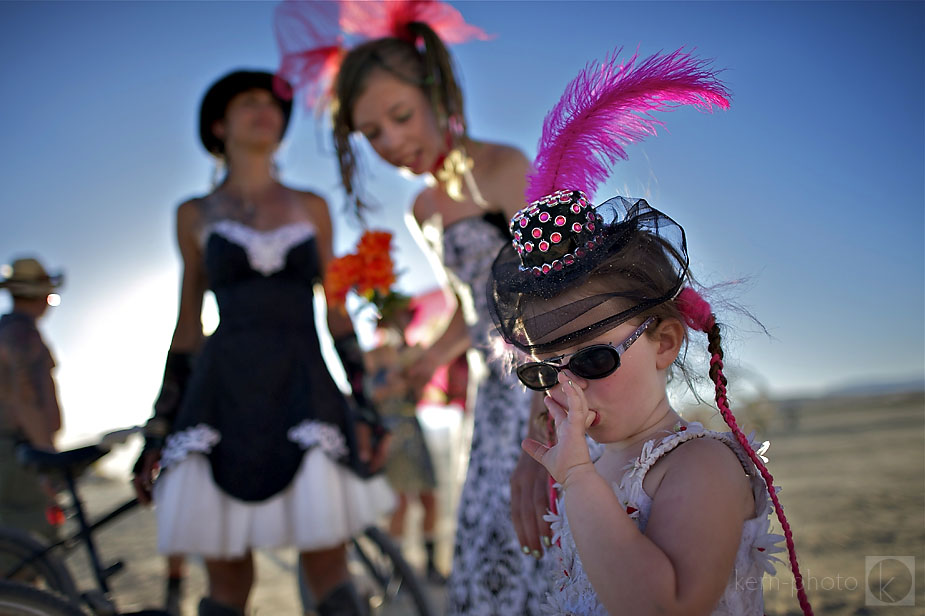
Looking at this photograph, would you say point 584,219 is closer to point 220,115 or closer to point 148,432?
point 148,432

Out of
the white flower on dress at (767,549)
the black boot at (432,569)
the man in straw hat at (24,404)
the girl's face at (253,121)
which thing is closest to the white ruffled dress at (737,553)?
the white flower on dress at (767,549)

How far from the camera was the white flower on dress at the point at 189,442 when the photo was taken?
2461mm

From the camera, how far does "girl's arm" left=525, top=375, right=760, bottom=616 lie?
1.15 metres

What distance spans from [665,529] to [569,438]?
0.24m

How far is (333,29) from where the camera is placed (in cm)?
288

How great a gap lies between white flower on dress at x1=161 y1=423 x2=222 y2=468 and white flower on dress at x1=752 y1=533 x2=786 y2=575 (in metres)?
1.96

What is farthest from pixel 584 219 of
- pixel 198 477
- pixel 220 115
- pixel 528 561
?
pixel 220 115

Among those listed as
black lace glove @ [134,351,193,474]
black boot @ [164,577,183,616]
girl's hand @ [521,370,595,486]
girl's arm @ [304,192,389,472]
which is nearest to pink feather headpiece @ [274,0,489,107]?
Result: girl's arm @ [304,192,389,472]

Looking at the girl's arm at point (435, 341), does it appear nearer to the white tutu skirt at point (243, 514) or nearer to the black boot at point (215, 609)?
the white tutu skirt at point (243, 514)

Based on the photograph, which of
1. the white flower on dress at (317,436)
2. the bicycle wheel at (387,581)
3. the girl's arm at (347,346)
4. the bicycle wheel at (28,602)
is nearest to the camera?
the bicycle wheel at (28,602)

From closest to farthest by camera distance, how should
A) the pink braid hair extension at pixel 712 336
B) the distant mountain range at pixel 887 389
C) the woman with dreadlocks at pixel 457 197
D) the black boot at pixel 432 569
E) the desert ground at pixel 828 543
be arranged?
the pink braid hair extension at pixel 712 336 → the woman with dreadlocks at pixel 457 197 → the desert ground at pixel 828 543 → the black boot at pixel 432 569 → the distant mountain range at pixel 887 389

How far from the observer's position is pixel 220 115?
3.19 meters

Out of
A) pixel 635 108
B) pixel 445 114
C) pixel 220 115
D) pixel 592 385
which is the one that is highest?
pixel 220 115

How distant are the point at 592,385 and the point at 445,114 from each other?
4.94ft
